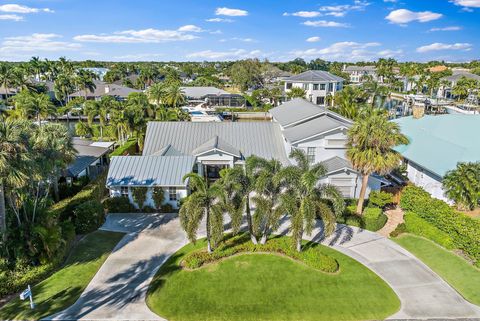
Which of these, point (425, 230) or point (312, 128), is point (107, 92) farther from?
point (425, 230)

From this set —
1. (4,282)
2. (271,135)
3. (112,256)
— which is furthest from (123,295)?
(271,135)

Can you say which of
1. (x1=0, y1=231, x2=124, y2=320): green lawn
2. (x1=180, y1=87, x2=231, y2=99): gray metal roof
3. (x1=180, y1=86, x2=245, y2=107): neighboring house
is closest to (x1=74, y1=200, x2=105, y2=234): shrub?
(x1=0, y1=231, x2=124, y2=320): green lawn

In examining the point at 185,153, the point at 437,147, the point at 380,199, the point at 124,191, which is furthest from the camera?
the point at 185,153

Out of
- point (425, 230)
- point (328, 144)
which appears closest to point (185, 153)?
point (328, 144)

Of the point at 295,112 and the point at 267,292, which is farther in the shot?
the point at 295,112

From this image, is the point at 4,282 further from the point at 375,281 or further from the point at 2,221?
the point at 375,281

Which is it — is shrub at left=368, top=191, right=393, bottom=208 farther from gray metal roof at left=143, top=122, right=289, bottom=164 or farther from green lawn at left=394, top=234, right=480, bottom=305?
gray metal roof at left=143, top=122, right=289, bottom=164

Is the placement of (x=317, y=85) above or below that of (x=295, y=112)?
above
